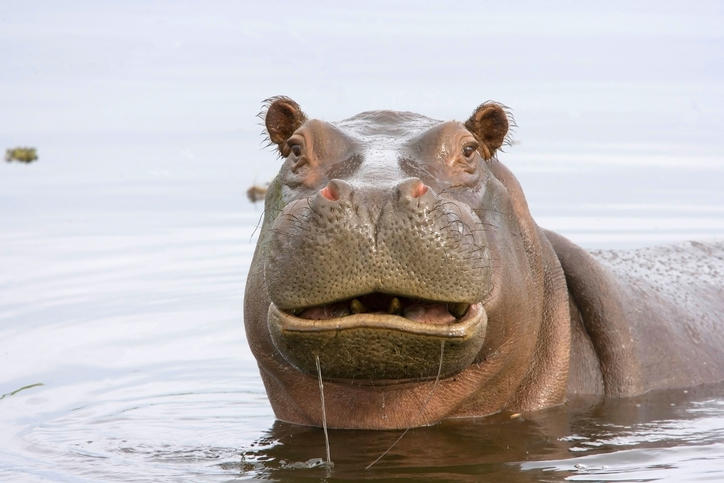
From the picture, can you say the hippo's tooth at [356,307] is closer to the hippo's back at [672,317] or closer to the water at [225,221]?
the water at [225,221]

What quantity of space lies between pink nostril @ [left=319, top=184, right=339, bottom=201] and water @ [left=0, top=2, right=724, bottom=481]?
138 centimetres

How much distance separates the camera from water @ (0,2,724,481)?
295 inches

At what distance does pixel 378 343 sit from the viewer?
21.3 ft

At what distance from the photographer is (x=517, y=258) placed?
7457 millimetres

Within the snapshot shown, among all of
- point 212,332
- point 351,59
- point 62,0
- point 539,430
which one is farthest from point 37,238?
point 62,0

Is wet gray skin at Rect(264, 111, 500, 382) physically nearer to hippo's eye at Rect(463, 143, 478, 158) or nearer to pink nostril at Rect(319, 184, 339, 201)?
pink nostril at Rect(319, 184, 339, 201)


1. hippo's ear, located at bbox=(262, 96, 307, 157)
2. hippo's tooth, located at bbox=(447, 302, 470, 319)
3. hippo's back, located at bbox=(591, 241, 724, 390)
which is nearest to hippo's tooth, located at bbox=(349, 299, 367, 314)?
hippo's tooth, located at bbox=(447, 302, 470, 319)

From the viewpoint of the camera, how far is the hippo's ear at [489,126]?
24.9 ft

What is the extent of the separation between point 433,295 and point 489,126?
151 cm

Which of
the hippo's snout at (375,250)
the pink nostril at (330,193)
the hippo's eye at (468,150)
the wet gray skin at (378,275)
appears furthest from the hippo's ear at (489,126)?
the pink nostril at (330,193)

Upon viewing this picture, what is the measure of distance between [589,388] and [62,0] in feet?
195

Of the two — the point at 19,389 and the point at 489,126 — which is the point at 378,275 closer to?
the point at 489,126

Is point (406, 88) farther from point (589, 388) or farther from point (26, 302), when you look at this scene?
point (589, 388)

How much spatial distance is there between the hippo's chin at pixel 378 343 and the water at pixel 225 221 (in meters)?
0.56
